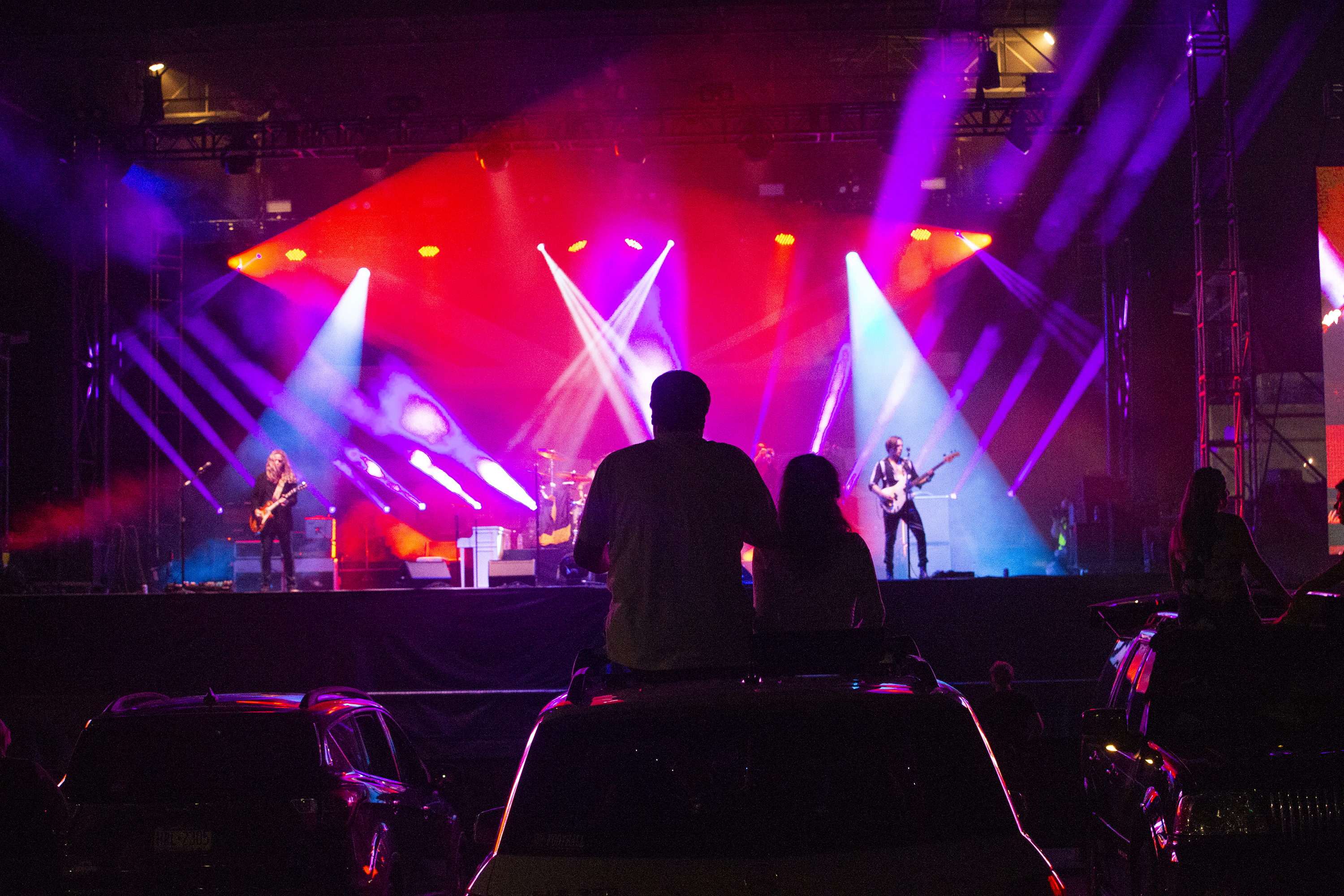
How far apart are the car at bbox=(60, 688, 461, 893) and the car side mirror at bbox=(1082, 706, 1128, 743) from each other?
3.01 metres

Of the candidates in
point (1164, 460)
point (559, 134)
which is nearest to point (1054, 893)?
point (559, 134)

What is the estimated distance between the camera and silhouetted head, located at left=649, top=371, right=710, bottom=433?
3.41 metres

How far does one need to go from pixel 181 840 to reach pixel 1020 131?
1242 cm

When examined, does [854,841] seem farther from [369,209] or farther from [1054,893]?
[369,209]

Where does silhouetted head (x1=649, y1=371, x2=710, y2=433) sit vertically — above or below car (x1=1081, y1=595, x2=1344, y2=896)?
above

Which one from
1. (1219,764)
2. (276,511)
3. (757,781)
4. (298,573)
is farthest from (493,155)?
(757,781)

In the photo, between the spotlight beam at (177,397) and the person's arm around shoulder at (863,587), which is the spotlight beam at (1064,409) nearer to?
the spotlight beam at (177,397)

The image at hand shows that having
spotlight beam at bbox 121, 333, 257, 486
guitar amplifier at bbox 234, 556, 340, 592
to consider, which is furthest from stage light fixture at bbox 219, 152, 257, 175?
guitar amplifier at bbox 234, 556, 340, 592

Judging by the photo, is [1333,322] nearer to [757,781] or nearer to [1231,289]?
[1231,289]

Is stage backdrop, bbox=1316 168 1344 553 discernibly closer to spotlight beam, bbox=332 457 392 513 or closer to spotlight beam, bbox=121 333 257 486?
spotlight beam, bbox=332 457 392 513

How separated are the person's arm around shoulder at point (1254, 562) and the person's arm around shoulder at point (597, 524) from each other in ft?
11.3

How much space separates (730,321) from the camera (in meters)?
19.5

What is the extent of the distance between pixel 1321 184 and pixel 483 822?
539 inches

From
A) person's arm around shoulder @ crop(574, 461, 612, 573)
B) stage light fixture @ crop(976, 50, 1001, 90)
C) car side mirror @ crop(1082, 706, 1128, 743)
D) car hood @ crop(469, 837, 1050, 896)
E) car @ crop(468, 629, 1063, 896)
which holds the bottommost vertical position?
car side mirror @ crop(1082, 706, 1128, 743)
